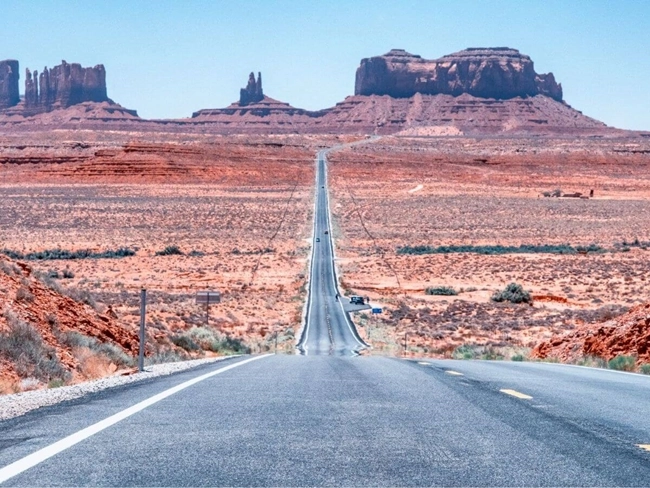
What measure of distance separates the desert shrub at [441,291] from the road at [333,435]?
39.5 meters

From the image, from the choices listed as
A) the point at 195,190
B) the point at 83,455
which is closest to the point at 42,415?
the point at 83,455

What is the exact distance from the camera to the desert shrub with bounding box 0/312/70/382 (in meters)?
11.7

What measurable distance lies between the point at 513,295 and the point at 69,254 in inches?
1316

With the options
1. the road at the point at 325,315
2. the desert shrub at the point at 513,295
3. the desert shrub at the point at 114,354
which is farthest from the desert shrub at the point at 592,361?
the desert shrub at the point at 513,295

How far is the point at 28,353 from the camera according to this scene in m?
12.0

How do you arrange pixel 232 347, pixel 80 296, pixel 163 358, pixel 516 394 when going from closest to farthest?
pixel 516 394, pixel 163 358, pixel 80 296, pixel 232 347

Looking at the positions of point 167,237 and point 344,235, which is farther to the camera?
point 344,235

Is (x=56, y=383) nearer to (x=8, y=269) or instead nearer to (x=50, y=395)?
(x=50, y=395)

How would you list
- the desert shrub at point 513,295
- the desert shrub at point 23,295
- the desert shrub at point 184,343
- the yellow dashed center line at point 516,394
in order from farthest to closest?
the desert shrub at point 513,295 < the desert shrub at point 184,343 < the desert shrub at point 23,295 < the yellow dashed center line at point 516,394

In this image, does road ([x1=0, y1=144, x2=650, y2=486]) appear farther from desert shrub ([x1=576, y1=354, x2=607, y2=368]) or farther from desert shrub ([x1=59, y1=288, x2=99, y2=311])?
desert shrub ([x1=59, y1=288, x2=99, y2=311])

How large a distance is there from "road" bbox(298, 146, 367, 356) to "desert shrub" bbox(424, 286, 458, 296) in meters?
5.33

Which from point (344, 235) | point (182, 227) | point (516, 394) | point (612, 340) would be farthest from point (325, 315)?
point (182, 227)

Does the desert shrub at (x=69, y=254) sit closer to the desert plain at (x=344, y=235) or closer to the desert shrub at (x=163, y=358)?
the desert plain at (x=344, y=235)

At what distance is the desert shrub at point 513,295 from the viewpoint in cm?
4579
